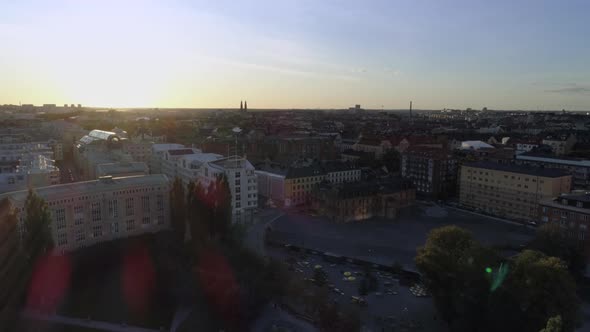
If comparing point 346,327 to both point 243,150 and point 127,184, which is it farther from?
point 243,150

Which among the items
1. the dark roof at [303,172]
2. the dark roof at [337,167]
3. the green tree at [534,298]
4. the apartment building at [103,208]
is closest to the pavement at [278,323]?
the green tree at [534,298]

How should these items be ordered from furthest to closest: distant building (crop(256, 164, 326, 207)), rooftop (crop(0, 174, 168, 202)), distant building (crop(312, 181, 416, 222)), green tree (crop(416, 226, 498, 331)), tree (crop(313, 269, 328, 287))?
distant building (crop(256, 164, 326, 207))
distant building (crop(312, 181, 416, 222))
rooftop (crop(0, 174, 168, 202))
tree (crop(313, 269, 328, 287))
green tree (crop(416, 226, 498, 331))

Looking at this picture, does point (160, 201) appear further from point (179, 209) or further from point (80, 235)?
point (80, 235)

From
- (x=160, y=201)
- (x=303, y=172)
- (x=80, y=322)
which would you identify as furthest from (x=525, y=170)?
(x=80, y=322)

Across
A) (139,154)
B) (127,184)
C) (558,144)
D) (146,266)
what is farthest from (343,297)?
(558,144)

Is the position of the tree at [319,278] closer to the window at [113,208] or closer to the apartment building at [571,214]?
the window at [113,208]

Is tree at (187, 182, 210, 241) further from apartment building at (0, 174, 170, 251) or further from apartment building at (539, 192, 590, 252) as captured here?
apartment building at (539, 192, 590, 252)

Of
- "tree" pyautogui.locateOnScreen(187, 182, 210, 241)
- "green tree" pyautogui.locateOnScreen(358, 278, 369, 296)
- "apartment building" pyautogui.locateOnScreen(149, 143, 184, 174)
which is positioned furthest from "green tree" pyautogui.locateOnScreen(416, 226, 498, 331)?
"apartment building" pyautogui.locateOnScreen(149, 143, 184, 174)
